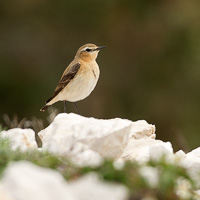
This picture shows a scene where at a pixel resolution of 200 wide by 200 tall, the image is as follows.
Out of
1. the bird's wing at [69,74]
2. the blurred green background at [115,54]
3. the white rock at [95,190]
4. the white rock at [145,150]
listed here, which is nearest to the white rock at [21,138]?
the white rock at [145,150]

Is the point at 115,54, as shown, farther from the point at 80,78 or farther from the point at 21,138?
the point at 21,138

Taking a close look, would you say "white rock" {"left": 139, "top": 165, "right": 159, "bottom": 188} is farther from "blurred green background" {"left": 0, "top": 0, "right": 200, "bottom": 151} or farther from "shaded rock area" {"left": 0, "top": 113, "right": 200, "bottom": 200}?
"blurred green background" {"left": 0, "top": 0, "right": 200, "bottom": 151}

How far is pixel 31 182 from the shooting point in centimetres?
398

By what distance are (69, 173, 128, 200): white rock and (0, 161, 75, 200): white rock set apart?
71 millimetres

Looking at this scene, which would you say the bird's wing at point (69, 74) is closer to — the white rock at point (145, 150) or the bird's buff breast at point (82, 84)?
the bird's buff breast at point (82, 84)

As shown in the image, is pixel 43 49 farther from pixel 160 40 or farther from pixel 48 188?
pixel 48 188

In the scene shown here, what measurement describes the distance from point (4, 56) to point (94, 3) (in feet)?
10.8

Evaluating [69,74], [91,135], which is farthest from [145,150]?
[69,74]

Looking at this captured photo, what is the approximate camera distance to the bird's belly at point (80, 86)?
8836 millimetres

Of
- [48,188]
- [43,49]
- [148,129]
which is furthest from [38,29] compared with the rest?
[48,188]

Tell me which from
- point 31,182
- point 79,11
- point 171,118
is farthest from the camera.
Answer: point 79,11

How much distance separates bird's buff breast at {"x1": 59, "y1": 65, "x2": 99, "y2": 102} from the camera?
884 cm

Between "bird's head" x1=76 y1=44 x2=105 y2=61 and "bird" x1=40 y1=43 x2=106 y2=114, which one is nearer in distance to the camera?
"bird" x1=40 y1=43 x2=106 y2=114

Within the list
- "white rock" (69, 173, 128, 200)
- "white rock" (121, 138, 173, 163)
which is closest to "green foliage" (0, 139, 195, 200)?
"white rock" (69, 173, 128, 200)
